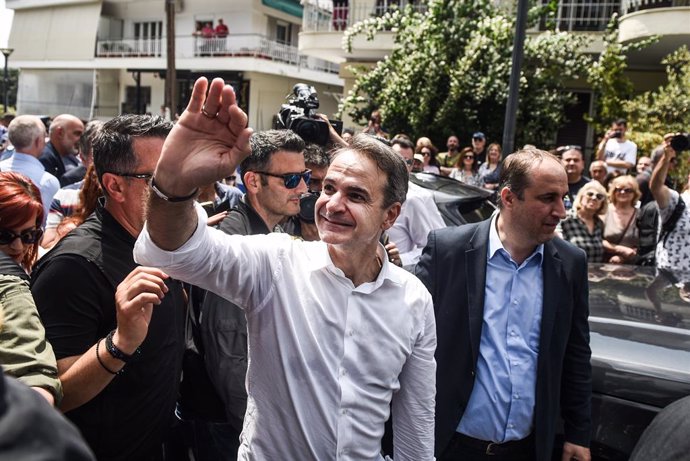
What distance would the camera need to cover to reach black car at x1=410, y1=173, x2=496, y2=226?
15.3ft

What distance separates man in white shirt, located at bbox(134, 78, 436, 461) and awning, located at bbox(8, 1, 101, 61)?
1224 inches

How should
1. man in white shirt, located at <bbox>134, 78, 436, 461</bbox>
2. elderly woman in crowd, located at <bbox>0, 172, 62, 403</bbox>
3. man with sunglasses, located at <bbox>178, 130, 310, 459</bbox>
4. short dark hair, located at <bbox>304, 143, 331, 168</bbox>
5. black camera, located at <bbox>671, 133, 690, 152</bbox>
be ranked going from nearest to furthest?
elderly woman in crowd, located at <bbox>0, 172, 62, 403</bbox> → man in white shirt, located at <bbox>134, 78, 436, 461</bbox> → man with sunglasses, located at <bbox>178, 130, 310, 459</bbox> → short dark hair, located at <bbox>304, 143, 331, 168</bbox> → black camera, located at <bbox>671, 133, 690, 152</bbox>

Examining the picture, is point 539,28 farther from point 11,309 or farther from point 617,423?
point 11,309

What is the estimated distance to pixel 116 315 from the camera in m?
1.89

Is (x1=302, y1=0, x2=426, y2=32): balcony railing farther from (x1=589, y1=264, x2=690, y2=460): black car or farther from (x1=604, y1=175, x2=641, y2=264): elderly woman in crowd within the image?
(x1=589, y1=264, x2=690, y2=460): black car

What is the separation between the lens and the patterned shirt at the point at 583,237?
504 centimetres

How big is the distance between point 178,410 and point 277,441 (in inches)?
39.7

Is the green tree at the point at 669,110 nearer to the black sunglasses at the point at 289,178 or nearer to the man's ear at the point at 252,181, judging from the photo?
the black sunglasses at the point at 289,178

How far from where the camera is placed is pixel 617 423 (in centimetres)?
271

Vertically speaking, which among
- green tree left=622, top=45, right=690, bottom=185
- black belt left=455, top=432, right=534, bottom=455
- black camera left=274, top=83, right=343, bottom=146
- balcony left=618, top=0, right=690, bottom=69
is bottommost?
black belt left=455, top=432, right=534, bottom=455

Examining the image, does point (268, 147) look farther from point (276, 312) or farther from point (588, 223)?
point (588, 223)

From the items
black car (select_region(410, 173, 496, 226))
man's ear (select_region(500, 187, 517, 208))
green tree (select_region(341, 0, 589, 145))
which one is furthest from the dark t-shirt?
green tree (select_region(341, 0, 589, 145))

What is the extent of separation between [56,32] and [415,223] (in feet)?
107

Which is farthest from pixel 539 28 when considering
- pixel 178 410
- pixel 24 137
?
pixel 178 410
